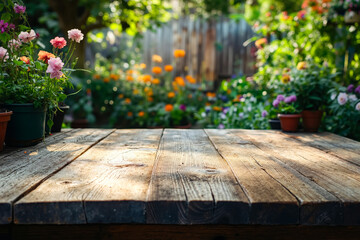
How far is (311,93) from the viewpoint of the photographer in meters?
2.44

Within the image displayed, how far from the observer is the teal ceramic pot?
1.46 meters

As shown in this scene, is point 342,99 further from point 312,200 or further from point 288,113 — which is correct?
point 312,200

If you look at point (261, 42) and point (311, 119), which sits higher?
point (261, 42)

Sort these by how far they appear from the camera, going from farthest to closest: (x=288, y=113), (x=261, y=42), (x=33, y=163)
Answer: (x=261, y=42)
(x=288, y=113)
(x=33, y=163)

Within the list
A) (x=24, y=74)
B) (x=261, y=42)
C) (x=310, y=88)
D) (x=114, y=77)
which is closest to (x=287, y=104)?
(x=310, y=88)

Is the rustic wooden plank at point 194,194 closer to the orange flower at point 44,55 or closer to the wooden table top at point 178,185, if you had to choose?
the wooden table top at point 178,185

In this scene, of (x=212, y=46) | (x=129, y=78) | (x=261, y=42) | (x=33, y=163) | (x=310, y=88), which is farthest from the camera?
(x=212, y=46)

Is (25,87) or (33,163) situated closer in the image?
(33,163)

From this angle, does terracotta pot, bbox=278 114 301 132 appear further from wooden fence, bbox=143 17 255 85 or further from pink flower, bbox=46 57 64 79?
wooden fence, bbox=143 17 255 85

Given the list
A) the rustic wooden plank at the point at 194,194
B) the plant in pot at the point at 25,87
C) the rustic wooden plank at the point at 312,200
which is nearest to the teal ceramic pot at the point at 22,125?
the plant in pot at the point at 25,87

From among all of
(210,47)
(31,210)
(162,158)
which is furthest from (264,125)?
(210,47)

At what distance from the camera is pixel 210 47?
6293mm

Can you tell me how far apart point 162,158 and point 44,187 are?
19.2 inches

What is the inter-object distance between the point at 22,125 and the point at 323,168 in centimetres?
129
